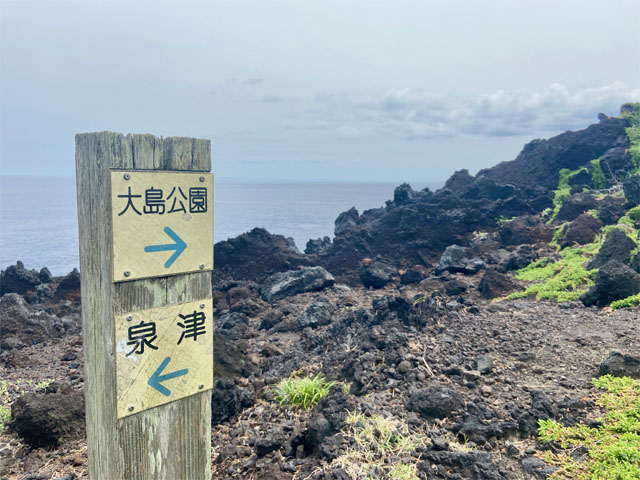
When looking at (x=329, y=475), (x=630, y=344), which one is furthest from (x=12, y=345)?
(x=630, y=344)

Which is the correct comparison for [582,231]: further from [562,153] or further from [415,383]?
[562,153]

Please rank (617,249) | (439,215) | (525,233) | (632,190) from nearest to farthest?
1. (617,249)
2. (632,190)
3. (525,233)
4. (439,215)

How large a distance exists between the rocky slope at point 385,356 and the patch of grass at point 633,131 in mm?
8892

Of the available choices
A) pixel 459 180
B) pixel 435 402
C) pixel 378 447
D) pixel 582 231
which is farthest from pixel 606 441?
pixel 459 180

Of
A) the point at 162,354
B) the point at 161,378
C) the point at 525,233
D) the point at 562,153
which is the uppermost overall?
the point at 562,153

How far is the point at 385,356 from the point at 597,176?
2277 centimetres

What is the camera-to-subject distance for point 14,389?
6691 millimetres

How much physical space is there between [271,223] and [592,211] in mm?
28745

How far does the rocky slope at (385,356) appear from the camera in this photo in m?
4.00

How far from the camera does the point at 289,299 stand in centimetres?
1177

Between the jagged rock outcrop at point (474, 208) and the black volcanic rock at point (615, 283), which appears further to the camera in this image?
the jagged rock outcrop at point (474, 208)

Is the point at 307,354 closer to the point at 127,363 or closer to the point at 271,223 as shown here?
the point at 127,363

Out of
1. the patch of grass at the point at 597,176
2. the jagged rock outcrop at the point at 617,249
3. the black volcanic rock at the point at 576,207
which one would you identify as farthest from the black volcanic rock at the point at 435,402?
the patch of grass at the point at 597,176

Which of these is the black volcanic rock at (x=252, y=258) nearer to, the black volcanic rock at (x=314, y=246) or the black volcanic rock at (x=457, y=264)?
the black volcanic rock at (x=314, y=246)
